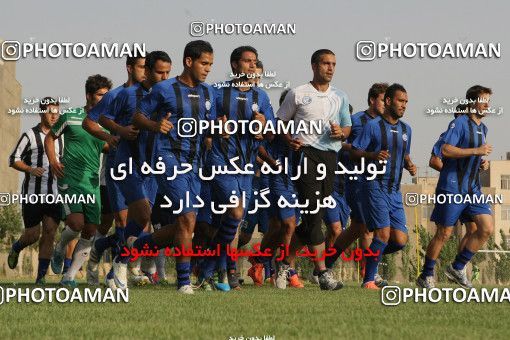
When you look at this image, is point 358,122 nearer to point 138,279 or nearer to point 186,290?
point 138,279

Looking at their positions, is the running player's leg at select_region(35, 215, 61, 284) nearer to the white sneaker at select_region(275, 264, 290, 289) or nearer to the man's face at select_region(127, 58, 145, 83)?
the man's face at select_region(127, 58, 145, 83)

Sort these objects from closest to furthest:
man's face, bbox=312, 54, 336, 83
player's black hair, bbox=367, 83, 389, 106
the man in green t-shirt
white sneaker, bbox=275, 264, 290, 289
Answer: man's face, bbox=312, 54, 336, 83 < the man in green t-shirt < white sneaker, bbox=275, 264, 290, 289 < player's black hair, bbox=367, 83, 389, 106

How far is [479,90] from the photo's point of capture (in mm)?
14461

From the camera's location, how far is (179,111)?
1174 cm

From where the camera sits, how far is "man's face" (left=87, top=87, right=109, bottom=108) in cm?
1430

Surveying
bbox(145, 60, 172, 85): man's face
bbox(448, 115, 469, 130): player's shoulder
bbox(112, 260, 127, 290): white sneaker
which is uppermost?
bbox(145, 60, 172, 85): man's face

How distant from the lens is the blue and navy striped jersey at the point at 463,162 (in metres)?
14.3

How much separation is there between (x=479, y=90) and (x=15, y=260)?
23.4 feet

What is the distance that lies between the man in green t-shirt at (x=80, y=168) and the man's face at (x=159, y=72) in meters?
1.44

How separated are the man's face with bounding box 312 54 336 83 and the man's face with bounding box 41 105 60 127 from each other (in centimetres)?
375

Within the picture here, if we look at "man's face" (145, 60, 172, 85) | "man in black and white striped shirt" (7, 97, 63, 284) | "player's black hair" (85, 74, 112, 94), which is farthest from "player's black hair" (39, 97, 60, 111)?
"man's face" (145, 60, 172, 85)

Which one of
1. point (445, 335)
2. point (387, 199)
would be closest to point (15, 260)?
point (387, 199)

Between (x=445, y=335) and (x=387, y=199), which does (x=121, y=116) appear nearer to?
(x=387, y=199)

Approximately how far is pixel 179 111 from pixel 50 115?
4.37 m
